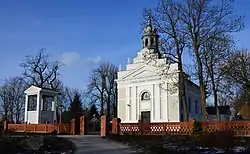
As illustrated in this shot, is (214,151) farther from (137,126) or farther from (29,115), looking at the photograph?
(29,115)

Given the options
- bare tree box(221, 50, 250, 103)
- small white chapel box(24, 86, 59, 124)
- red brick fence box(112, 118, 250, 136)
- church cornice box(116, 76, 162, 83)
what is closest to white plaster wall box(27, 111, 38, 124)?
small white chapel box(24, 86, 59, 124)

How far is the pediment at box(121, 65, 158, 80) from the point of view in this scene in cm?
4833

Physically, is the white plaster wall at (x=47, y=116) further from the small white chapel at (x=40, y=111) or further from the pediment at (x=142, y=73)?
the pediment at (x=142, y=73)

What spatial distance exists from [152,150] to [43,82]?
151 ft

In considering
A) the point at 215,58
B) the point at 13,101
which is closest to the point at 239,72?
the point at 215,58

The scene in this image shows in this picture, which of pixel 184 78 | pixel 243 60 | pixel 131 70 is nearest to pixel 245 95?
pixel 243 60

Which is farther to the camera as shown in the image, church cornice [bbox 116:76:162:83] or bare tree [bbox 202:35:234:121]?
church cornice [bbox 116:76:162:83]

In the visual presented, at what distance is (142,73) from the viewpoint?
4944 cm

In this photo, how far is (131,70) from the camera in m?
50.4

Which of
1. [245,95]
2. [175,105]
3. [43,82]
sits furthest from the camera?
[43,82]

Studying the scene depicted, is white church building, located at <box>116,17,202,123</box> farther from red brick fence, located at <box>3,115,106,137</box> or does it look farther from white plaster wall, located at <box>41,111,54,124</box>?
red brick fence, located at <box>3,115,106,137</box>

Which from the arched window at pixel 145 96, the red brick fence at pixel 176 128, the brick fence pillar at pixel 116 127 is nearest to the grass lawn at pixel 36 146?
the brick fence pillar at pixel 116 127

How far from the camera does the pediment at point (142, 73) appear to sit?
48.3m

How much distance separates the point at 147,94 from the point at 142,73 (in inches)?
126
